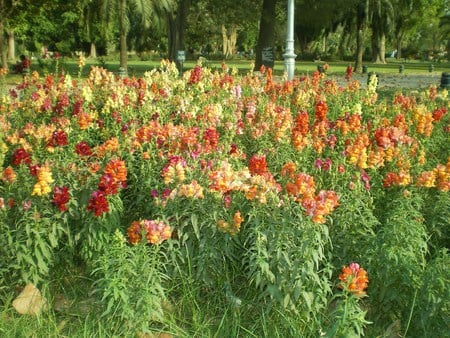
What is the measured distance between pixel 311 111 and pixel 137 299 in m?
4.75

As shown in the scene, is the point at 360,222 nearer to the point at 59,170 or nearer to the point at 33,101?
the point at 59,170

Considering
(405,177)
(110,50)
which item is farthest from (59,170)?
(110,50)

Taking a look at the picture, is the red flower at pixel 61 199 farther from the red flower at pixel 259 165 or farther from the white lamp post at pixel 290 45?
the white lamp post at pixel 290 45

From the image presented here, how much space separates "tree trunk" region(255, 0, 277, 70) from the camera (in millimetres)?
29109

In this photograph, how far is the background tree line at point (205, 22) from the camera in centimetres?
2919

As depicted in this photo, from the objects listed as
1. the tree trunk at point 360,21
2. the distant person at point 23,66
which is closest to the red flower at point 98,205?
the distant person at point 23,66

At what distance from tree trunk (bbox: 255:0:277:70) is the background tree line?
0.17 ft

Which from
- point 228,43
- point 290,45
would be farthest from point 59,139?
point 228,43

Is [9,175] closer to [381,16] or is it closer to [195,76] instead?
[195,76]

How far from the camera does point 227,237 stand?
11.6 ft

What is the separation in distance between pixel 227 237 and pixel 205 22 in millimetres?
43585

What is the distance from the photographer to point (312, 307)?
3.25 meters

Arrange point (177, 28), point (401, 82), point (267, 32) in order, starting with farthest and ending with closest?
point (177, 28) < point (267, 32) < point (401, 82)

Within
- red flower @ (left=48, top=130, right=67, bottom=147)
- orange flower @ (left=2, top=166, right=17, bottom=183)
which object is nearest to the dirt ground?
red flower @ (left=48, top=130, right=67, bottom=147)
